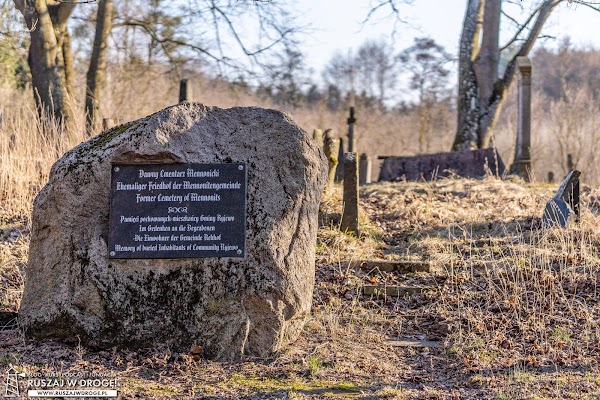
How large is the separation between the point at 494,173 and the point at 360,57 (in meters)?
36.6

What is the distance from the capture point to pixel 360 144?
31.0 m

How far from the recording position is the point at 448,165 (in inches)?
500

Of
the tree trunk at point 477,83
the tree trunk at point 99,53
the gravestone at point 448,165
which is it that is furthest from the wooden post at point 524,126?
the tree trunk at point 99,53

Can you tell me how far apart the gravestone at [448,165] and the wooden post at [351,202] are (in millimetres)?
4561

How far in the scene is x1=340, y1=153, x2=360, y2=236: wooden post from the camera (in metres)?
8.02

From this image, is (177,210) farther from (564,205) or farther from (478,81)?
(478,81)

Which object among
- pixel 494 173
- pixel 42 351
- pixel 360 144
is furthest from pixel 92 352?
pixel 360 144

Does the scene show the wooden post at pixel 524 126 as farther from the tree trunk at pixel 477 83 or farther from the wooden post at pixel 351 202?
the wooden post at pixel 351 202

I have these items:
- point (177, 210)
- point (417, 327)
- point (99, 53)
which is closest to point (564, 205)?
point (417, 327)

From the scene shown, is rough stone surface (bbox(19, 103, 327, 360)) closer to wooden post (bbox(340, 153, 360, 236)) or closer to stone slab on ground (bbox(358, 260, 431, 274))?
stone slab on ground (bbox(358, 260, 431, 274))

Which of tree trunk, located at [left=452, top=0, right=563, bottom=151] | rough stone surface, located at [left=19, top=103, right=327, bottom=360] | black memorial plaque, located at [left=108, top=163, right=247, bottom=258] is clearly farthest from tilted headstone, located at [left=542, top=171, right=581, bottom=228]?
tree trunk, located at [left=452, top=0, right=563, bottom=151]

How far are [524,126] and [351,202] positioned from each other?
692cm

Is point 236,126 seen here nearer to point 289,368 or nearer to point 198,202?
point 198,202

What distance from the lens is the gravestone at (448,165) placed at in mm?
12539
